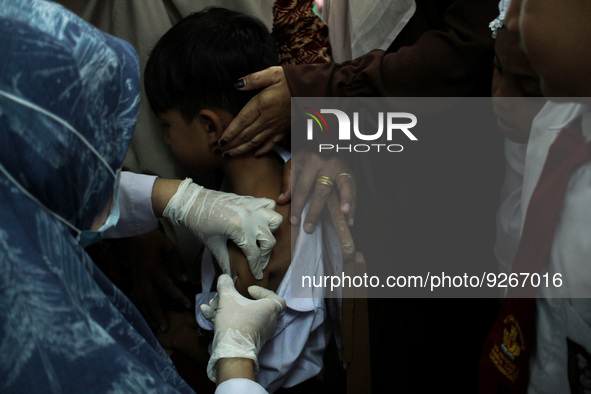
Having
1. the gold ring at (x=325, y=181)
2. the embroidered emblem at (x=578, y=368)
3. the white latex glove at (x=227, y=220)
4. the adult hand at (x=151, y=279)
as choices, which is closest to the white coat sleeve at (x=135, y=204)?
the white latex glove at (x=227, y=220)

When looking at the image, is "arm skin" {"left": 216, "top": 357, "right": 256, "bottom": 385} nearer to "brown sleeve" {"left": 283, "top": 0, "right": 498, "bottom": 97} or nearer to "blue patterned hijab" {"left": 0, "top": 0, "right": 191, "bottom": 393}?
"blue patterned hijab" {"left": 0, "top": 0, "right": 191, "bottom": 393}

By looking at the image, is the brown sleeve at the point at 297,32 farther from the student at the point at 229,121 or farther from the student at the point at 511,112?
the student at the point at 511,112

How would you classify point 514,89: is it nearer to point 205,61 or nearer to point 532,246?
point 532,246

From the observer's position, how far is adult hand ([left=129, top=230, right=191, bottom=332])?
5.11ft

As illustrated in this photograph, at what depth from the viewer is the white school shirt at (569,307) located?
86 cm

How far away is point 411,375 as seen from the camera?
4.87ft

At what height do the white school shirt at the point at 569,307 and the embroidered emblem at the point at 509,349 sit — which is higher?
the white school shirt at the point at 569,307


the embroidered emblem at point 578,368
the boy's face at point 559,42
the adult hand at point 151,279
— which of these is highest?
the boy's face at point 559,42

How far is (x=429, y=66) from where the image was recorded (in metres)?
1.25

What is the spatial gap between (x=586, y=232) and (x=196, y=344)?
3.59ft

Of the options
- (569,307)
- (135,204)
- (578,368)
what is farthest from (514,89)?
(135,204)

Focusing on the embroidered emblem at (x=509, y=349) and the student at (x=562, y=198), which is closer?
the student at (x=562, y=198)

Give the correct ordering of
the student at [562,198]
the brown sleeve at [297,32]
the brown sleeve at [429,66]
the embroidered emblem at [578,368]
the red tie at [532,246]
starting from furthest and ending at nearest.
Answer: the brown sleeve at [297,32]
the brown sleeve at [429,66]
the red tie at [532,246]
the embroidered emblem at [578,368]
the student at [562,198]

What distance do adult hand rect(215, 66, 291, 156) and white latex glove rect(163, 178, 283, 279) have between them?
0.16m
